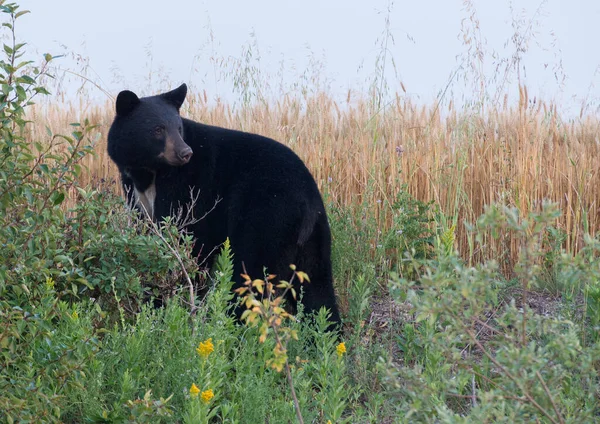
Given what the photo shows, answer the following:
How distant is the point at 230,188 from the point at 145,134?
0.74 meters

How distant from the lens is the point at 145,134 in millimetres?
5137

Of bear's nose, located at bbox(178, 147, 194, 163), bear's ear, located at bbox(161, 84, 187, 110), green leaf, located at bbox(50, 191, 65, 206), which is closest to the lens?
green leaf, located at bbox(50, 191, 65, 206)

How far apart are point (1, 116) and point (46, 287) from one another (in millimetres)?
1029

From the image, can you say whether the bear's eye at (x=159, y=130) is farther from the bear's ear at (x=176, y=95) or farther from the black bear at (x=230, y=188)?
the bear's ear at (x=176, y=95)

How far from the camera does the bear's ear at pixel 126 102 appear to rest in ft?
16.9

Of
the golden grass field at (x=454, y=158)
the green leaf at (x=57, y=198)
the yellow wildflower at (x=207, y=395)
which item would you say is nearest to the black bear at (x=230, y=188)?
the golden grass field at (x=454, y=158)

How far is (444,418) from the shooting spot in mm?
2037

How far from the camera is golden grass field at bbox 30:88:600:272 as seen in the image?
6.39 m

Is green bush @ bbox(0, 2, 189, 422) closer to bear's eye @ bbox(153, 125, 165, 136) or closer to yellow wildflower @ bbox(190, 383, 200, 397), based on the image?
yellow wildflower @ bbox(190, 383, 200, 397)

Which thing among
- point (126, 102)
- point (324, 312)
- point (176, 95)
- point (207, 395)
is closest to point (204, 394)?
point (207, 395)

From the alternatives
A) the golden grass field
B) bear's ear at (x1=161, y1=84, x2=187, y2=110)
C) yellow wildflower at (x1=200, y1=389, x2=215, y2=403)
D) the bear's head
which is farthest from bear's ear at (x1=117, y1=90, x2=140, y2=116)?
yellow wildflower at (x1=200, y1=389, x2=215, y2=403)

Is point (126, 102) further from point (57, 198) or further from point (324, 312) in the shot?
point (57, 198)

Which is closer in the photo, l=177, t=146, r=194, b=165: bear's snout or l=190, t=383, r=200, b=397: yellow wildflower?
l=190, t=383, r=200, b=397: yellow wildflower

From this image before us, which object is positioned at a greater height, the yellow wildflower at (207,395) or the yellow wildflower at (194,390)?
the yellow wildflower at (194,390)
